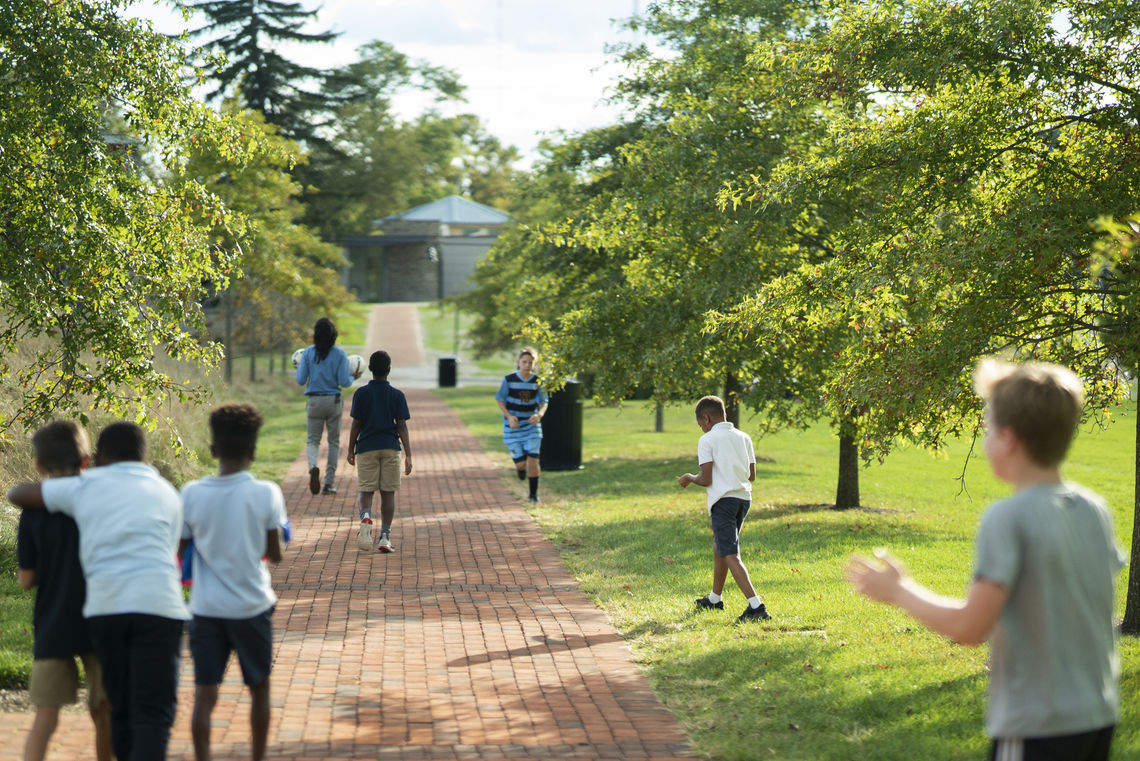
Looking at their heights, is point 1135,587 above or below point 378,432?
below

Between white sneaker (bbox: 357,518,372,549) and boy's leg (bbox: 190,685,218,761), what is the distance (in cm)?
598

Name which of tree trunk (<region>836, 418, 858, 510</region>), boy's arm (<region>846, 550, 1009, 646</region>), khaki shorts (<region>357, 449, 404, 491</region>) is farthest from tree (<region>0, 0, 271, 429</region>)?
tree trunk (<region>836, 418, 858, 510</region>)

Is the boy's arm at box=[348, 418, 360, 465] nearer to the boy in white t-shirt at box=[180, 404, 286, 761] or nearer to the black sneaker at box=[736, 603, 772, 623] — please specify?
the black sneaker at box=[736, 603, 772, 623]

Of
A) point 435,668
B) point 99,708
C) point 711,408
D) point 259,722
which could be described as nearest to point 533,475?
point 711,408

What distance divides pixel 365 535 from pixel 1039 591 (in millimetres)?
8319

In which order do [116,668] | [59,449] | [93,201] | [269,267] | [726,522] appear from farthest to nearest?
[269,267] < [93,201] < [726,522] < [59,449] < [116,668]

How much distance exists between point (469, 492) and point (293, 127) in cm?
4322

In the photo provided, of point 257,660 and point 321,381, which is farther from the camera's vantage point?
point 321,381

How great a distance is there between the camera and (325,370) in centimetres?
1312

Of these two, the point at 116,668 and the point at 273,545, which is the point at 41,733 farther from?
the point at 273,545

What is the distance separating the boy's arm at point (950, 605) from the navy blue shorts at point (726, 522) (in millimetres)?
5042

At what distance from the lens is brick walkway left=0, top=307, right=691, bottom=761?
A: 548cm

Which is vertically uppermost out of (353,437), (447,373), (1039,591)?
(1039,591)

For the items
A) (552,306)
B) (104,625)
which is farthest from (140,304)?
(552,306)
